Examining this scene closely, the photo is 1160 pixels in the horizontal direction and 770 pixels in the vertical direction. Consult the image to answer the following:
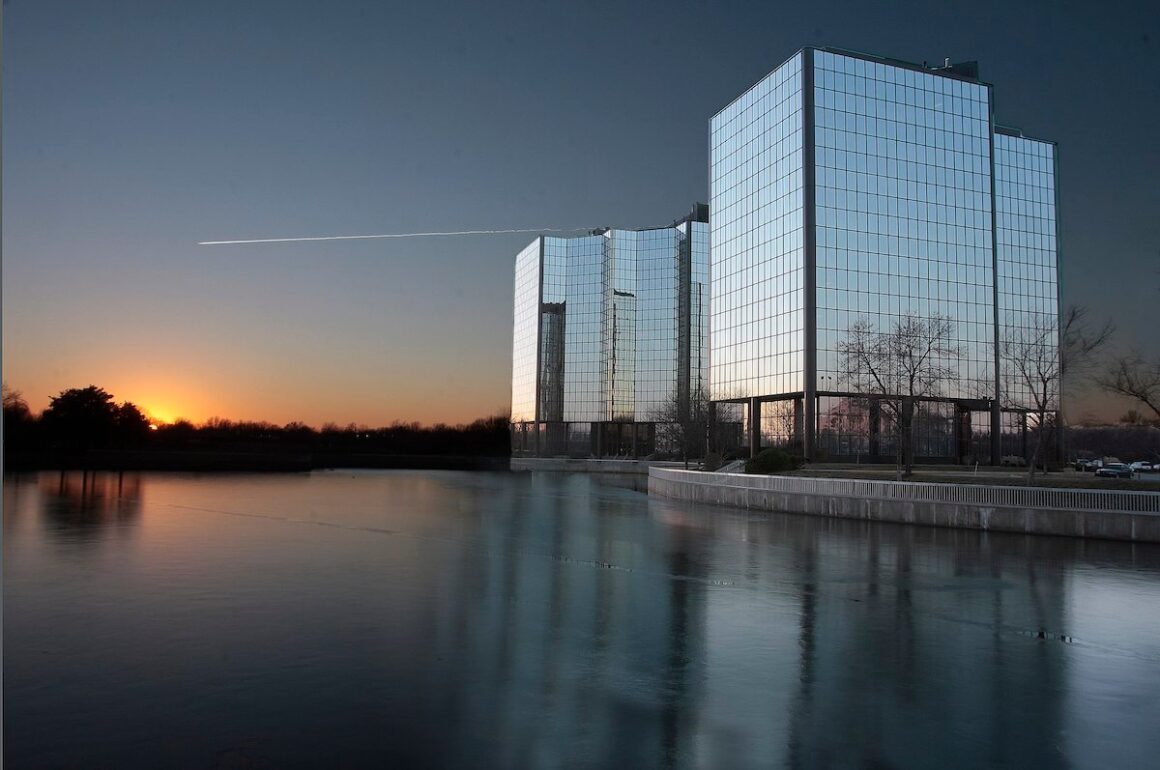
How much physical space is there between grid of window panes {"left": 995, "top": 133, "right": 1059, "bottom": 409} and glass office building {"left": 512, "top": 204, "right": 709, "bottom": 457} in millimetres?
53087

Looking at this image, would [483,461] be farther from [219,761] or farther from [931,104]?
[219,761]

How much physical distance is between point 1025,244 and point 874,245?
60.3ft

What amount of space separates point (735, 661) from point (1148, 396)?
93.5 ft

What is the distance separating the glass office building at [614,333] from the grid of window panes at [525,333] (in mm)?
510

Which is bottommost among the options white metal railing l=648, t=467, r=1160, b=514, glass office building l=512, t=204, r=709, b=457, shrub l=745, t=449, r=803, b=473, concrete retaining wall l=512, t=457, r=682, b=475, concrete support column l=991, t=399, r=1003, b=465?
concrete retaining wall l=512, t=457, r=682, b=475

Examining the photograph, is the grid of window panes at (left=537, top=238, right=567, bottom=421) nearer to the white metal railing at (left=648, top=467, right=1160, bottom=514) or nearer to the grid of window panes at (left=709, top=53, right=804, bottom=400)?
the grid of window panes at (left=709, top=53, right=804, bottom=400)

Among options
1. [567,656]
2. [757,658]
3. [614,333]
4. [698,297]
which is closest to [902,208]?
[698,297]

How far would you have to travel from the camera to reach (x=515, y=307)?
154 metres

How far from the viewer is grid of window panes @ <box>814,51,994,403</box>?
234 feet

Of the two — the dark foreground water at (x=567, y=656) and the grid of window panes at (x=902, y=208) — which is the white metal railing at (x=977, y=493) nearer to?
the dark foreground water at (x=567, y=656)

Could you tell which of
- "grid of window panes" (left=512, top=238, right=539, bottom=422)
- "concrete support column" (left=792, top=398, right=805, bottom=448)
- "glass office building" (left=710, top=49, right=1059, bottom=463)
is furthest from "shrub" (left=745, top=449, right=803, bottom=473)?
"grid of window panes" (left=512, top=238, right=539, bottom=422)

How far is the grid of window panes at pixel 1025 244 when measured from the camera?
79.0 meters

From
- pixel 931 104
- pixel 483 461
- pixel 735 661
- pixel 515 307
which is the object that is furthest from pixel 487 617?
pixel 515 307

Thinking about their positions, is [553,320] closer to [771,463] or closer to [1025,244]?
[1025,244]
